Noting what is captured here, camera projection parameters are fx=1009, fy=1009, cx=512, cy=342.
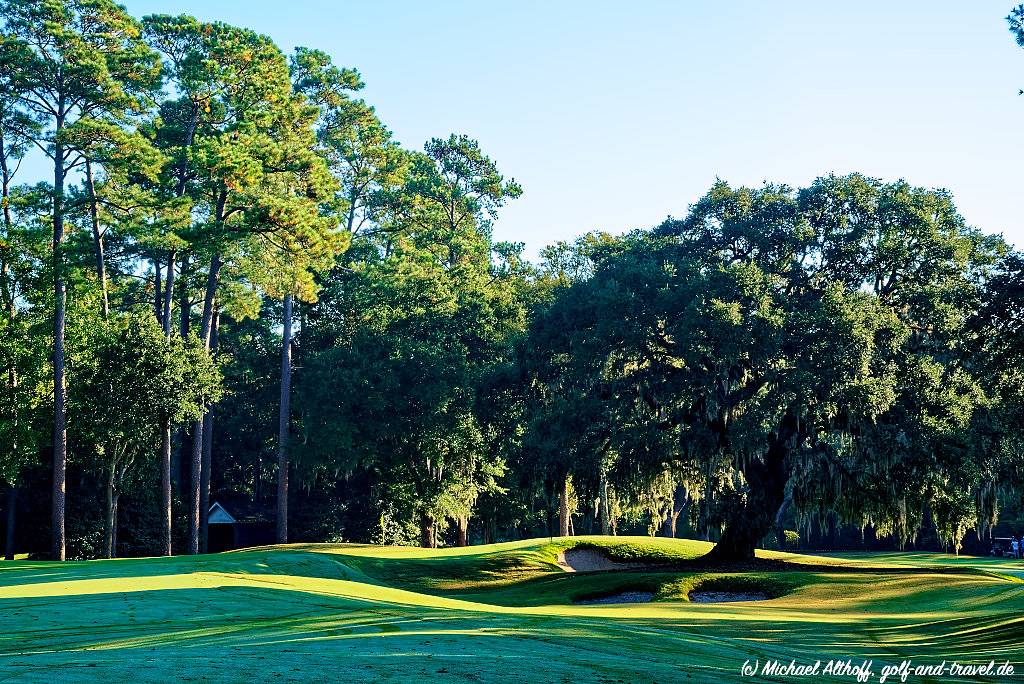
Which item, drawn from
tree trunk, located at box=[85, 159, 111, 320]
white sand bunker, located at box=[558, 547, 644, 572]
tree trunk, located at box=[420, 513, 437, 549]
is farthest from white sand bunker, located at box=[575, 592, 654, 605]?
tree trunk, located at box=[85, 159, 111, 320]

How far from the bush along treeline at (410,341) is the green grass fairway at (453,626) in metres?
4.71

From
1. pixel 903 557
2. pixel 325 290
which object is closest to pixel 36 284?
pixel 325 290

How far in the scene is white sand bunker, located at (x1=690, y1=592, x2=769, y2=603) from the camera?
30.8 m

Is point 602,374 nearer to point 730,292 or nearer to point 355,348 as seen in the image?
point 730,292

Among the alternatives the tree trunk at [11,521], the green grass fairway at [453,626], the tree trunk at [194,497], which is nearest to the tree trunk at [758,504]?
the green grass fairway at [453,626]

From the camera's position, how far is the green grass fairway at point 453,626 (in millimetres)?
9766

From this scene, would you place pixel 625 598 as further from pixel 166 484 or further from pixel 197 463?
pixel 197 463

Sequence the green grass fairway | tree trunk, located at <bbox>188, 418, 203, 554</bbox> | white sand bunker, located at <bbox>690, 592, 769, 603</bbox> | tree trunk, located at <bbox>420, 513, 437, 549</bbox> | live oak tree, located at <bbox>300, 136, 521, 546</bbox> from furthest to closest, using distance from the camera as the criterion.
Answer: tree trunk, located at <bbox>420, 513, 437, 549</bbox> → live oak tree, located at <bbox>300, 136, 521, 546</bbox> → tree trunk, located at <bbox>188, 418, 203, 554</bbox> → white sand bunker, located at <bbox>690, 592, 769, 603</bbox> → the green grass fairway

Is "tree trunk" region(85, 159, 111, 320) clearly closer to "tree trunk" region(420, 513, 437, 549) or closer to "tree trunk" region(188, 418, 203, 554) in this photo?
"tree trunk" region(188, 418, 203, 554)

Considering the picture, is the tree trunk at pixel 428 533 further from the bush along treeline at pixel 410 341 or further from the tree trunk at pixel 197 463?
the tree trunk at pixel 197 463

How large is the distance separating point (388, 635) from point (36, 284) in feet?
131

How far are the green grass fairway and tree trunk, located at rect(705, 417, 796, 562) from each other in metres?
3.34

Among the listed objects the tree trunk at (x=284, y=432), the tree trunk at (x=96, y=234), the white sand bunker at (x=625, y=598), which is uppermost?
the tree trunk at (x=96, y=234)

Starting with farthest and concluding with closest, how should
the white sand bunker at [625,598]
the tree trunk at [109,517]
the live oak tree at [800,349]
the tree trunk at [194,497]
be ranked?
the tree trunk at [194,497]
the tree trunk at [109,517]
the live oak tree at [800,349]
the white sand bunker at [625,598]
